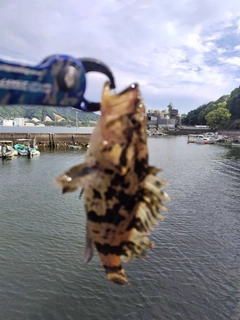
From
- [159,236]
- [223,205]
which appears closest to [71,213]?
[159,236]

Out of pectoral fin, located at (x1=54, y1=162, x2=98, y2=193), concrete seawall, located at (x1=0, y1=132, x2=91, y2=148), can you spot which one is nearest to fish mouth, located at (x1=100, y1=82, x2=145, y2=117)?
pectoral fin, located at (x1=54, y1=162, x2=98, y2=193)

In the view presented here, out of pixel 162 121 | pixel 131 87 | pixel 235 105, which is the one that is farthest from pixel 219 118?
pixel 131 87

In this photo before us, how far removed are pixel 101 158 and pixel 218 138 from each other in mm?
109208

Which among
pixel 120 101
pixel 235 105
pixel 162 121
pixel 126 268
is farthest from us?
pixel 162 121

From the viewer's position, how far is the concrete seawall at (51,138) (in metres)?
66.3

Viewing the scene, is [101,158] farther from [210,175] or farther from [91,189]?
[210,175]

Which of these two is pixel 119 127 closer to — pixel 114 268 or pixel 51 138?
pixel 114 268

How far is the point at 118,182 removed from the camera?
3320mm

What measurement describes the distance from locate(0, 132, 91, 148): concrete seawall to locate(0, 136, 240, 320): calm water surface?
44.5 m

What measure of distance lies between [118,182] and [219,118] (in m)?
137

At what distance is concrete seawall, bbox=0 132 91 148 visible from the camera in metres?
66.3

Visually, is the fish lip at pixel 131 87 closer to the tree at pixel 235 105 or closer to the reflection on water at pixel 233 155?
the reflection on water at pixel 233 155

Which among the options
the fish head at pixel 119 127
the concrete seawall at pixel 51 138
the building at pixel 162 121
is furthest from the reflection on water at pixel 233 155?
the building at pixel 162 121

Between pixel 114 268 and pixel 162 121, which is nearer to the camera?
pixel 114 268
